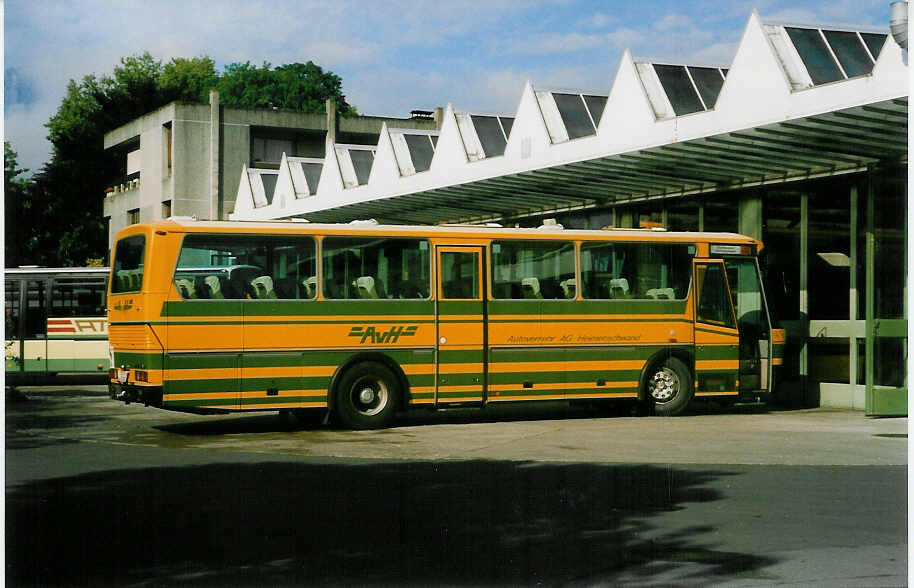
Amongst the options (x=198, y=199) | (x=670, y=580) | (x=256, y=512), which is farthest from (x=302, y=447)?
(x=198, y=199)

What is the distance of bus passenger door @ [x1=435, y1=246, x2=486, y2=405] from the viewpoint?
16859 millimetres

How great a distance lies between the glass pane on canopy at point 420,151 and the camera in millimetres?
27562

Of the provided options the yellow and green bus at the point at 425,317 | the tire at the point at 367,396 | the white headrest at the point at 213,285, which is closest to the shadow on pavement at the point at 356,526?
the yellow and green bus at the point at 425,317

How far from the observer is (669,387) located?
18.2 meters

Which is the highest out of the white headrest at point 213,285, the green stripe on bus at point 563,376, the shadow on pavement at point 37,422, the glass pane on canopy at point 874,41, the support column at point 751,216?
the glass pane on canopy at point 874,41

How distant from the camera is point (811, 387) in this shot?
20.3 m

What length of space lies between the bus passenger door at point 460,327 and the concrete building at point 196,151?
93.3 feet

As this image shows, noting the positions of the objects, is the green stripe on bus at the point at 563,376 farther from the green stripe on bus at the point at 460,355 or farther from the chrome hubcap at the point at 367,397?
the chrome hubcap at the point at 367,397

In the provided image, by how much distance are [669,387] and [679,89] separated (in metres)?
4.88

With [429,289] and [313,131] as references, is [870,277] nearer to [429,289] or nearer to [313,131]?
[429,289]

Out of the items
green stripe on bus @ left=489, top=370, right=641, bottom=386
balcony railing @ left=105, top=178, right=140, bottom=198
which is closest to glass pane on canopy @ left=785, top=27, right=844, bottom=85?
green stripe on bus @ left=489, top=370, right=641, bottom=386

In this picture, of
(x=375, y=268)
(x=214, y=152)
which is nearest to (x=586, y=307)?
(x=375, y=268)

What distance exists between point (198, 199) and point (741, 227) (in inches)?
1142

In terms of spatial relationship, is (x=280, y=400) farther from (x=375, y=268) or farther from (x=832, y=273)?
(x=832, y=273)
